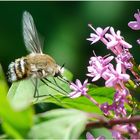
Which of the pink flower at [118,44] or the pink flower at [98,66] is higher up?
the pink flower at [118,44]

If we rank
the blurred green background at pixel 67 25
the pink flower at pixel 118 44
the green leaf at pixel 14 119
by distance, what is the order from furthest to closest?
the blurred green background at pixel 67 25, the pink flower at pixel 118 44, the green leaf at pixel 14 119

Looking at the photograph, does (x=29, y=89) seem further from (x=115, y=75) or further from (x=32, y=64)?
(x=115, y=75)

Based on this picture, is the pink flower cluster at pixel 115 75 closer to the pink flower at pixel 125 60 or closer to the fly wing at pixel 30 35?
the pink flower at pixel 125 60

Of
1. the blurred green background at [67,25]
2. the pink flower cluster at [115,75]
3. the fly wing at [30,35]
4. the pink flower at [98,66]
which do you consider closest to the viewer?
the pink flower cluster at [115,75]

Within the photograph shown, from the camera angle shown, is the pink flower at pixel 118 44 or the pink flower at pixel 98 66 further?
the pink flower at pixel 118 44

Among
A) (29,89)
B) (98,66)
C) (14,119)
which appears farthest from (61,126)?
(29,89)

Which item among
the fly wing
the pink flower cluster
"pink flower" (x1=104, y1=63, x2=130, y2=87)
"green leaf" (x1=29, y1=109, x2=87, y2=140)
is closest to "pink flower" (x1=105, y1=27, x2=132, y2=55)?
the pink flower cluster

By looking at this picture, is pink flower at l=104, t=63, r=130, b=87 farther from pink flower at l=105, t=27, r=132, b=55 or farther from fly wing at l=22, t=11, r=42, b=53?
fly wing at l=22, t=11, r=42, b=53

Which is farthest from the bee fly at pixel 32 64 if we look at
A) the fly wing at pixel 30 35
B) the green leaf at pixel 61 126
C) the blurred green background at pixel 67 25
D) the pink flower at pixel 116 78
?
the blurred green background at pixel 67 25
